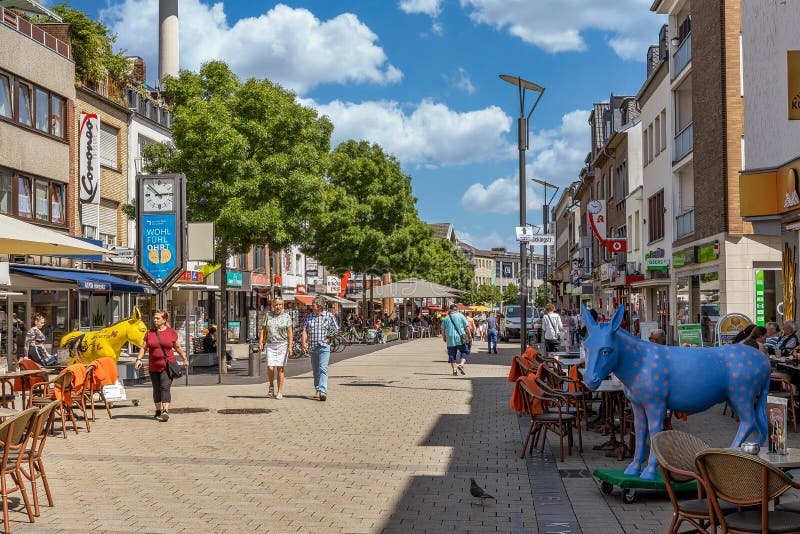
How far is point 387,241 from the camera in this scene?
1816 inches

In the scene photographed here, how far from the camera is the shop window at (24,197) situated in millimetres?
25469

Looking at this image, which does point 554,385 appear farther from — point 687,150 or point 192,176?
point 687,150

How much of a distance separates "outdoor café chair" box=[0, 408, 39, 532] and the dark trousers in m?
6.08

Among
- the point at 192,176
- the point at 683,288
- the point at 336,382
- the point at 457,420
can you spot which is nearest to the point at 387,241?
the point at 683,288

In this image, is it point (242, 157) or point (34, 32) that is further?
point (34, 32)

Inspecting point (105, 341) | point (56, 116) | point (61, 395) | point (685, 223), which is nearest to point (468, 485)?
point (61, 395)

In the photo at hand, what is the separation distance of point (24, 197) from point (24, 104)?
2669mm

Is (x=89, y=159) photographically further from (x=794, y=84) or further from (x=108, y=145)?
(x=794, y=84)

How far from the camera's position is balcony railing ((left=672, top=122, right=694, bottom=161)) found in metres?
29.1

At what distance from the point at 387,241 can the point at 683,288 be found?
1848 centimetres

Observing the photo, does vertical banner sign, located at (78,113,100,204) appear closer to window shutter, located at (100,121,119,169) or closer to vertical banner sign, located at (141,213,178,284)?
window shutter, located at (100,121,119,169)

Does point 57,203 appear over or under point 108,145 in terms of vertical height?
under

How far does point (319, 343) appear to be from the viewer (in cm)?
1614

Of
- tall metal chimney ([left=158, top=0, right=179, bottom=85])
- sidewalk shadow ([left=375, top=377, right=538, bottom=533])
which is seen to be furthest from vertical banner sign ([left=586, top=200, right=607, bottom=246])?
sidewalk shadow ([left=375, top=377, right=538, bottom=533])
